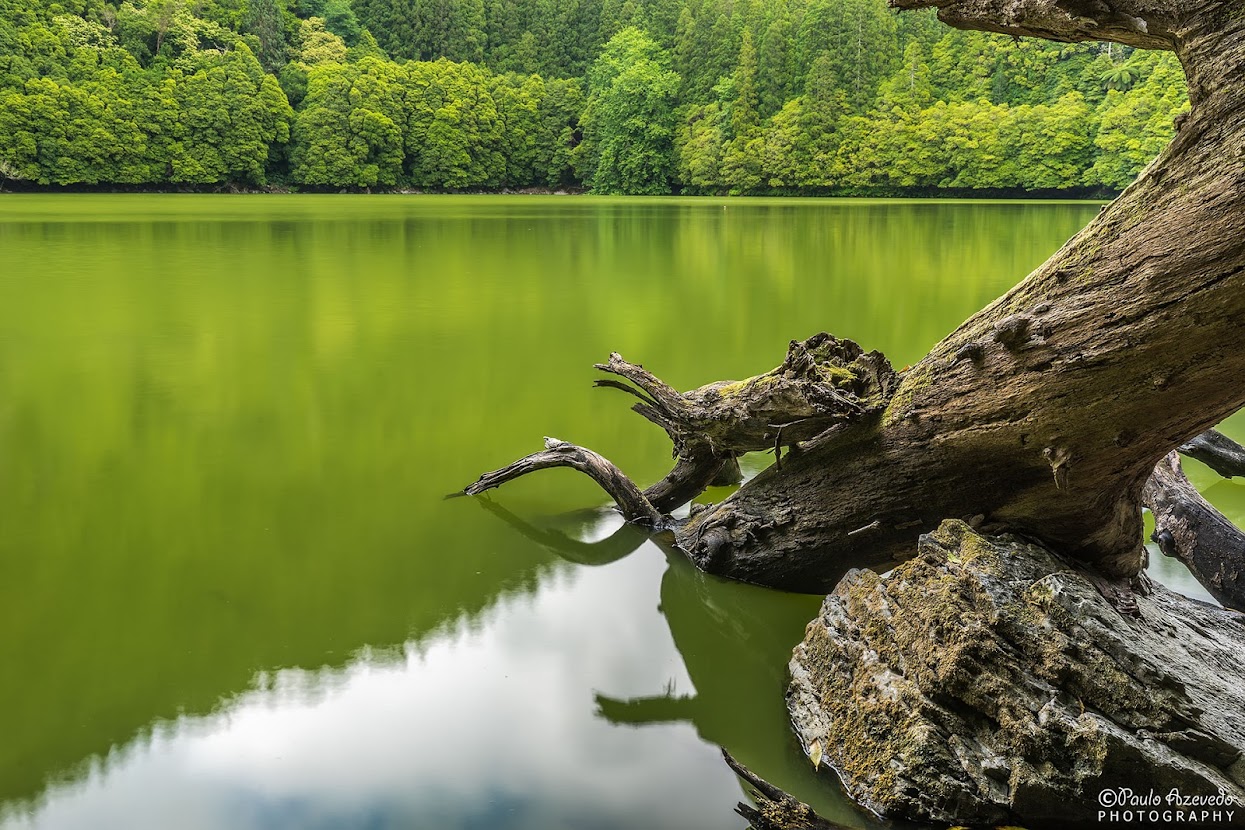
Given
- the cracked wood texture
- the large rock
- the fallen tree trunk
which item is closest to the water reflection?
the large rock

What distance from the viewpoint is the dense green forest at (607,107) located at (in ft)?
170

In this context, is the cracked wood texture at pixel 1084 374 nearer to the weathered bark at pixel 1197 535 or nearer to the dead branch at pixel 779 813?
the weathered bark at pixel 1197 535

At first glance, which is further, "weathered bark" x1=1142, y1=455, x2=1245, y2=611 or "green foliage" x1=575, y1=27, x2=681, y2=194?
"green foliage" x1=575, y1=27, x2=681, y2=194

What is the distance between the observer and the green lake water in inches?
108

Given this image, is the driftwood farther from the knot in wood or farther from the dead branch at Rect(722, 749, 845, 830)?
the dead branch at Rect(722, 749, 845, 830)

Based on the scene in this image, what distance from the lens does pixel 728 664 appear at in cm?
347

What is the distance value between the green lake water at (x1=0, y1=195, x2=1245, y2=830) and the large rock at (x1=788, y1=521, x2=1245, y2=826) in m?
0.22

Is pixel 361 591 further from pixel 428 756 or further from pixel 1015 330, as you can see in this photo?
pixel 1015 330

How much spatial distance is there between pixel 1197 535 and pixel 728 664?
6.83 feet

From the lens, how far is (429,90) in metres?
63.8

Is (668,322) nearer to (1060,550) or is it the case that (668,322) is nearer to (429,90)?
(1060,550)

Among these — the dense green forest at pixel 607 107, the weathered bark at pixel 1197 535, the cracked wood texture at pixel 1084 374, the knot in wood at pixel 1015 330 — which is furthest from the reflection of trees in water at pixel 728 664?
the dense green forest at pixel 607 107

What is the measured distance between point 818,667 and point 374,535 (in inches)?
93.2

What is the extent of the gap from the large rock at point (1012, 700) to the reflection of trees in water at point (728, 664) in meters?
0.12
